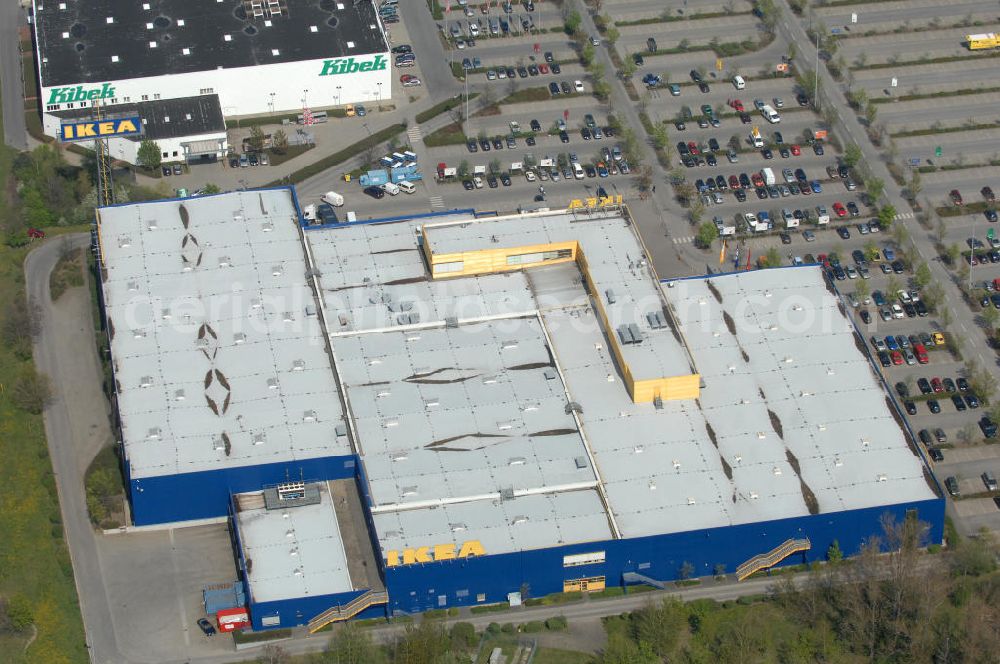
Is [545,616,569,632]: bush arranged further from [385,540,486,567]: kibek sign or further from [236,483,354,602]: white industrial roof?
A: [236,483,354,602]: white industrial roof

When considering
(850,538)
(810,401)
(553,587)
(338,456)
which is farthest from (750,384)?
(338,456)

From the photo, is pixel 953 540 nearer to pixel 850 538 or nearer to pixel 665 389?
pixel 850 538

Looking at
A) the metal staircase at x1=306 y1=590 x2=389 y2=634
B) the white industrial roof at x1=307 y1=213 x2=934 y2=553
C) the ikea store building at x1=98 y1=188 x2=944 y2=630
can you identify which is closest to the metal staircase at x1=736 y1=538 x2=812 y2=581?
the ikea store building at x1=98 y1=188 x2=944 y2=630

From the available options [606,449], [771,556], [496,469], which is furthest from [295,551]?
[771,556]

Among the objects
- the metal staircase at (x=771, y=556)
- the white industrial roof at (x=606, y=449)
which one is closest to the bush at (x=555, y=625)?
the white industrial roof at (x=606, y=449)

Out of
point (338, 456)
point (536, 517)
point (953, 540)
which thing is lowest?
point (953, 540)
